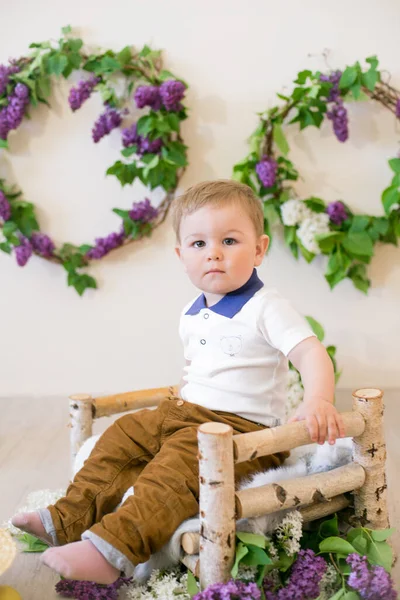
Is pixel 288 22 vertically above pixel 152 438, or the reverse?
pixel 288 22

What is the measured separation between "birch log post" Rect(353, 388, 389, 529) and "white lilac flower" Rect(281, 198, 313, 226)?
1.46 metres

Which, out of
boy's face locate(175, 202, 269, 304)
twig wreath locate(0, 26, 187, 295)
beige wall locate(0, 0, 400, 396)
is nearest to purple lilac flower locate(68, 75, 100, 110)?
twig wreath locate(0, 26, 187, 295)

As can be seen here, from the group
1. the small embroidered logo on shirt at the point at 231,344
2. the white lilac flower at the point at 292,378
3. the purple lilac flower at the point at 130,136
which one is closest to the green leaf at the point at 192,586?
the small embroidered logo on shirt at the point at 231,344

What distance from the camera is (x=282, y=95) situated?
2.72m

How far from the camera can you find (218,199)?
1.41 metres

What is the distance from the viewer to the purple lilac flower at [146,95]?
2.67m

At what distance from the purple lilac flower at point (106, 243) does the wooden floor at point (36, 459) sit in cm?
68

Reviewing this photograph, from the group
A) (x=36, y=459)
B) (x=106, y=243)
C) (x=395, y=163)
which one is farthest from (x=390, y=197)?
(x=36, y=459)

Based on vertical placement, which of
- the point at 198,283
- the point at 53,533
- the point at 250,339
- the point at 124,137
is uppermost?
the point at 124,137

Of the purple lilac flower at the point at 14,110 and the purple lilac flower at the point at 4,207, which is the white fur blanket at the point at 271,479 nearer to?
the purple lilac flower at the point at 4,207

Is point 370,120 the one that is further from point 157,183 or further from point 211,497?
point 211,497

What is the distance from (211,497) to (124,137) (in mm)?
1947

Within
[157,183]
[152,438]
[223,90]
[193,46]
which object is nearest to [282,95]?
[223,90]

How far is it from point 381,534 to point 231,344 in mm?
478
